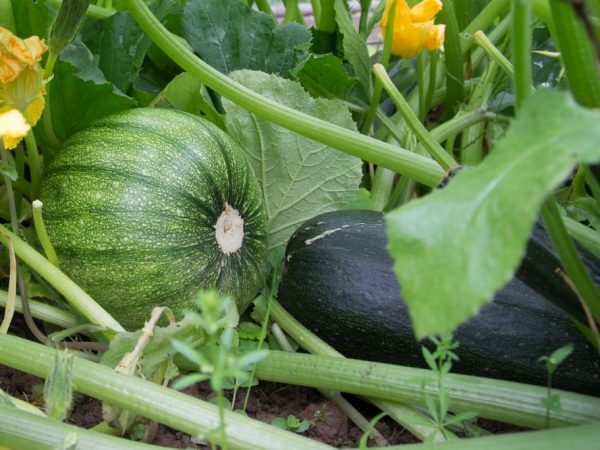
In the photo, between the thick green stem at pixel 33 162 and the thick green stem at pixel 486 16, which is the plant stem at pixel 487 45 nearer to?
the thick green stem at pixel 486 16

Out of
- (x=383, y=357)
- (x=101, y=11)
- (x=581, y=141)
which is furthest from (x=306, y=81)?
(x=581, y=141)

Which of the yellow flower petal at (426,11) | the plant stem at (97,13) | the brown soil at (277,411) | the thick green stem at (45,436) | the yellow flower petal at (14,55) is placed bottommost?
the brown soil at (277,411)

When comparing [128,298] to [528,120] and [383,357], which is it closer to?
[383,357]

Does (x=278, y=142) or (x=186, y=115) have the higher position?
(x=186, y=115)

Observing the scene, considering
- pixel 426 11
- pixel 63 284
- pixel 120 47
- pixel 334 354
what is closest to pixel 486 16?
pixel 426 11

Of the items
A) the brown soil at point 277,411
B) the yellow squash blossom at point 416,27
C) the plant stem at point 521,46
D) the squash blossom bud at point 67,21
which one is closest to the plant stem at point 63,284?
the brown soil at point 277,411

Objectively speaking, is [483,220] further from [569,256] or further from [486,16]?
[486,16]
